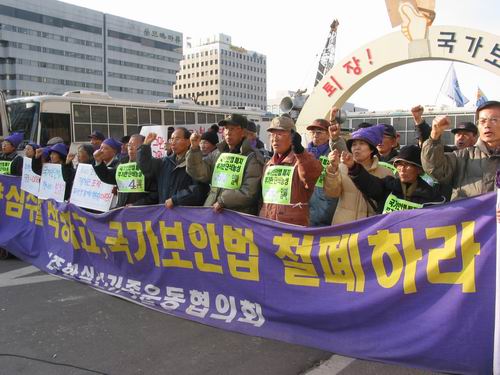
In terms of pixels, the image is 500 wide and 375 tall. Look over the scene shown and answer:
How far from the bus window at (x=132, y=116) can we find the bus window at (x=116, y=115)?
0.89 feet

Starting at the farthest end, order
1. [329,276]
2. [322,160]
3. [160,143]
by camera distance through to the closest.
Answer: [160,143]
[322,160]
[329,276]

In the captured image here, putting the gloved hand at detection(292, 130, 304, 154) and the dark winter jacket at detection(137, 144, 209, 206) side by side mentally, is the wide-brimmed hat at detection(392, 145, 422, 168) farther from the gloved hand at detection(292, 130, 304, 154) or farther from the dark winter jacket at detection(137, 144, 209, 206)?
the dark winter jacket at detection(137, 144, 209, 206)

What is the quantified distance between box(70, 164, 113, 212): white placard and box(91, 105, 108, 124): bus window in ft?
29.4

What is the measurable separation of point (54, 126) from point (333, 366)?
12.0 meters

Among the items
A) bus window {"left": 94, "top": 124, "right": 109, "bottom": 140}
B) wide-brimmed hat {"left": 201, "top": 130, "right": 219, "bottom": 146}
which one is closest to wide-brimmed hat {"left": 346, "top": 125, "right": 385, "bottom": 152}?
wide-brimmed hat {"left": 201, "top": 130, "right": 219, "bottom": 146}

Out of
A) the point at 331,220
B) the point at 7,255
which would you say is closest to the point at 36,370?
the point at 331,220

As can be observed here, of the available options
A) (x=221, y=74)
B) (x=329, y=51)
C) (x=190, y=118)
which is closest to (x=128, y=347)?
(x=190, y=118)

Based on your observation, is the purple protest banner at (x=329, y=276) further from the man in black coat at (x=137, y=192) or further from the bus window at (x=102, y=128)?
the bus window at (x=102, y=128)

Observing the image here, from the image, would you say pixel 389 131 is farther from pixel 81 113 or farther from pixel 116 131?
pixel 116 131

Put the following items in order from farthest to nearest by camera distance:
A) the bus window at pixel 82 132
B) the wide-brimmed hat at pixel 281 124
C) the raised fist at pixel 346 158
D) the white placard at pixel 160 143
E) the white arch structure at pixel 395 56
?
the bus window at pixel 82 132
the white placard at pixel 160 143
the white arch structure at pixel 395 56
the wide-brimmed hat at pixel 281 124
the raised fist at pixel 346 158

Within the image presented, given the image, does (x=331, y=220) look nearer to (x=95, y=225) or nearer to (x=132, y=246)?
(x=132, y=246)

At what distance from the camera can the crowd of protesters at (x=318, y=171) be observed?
3516mm

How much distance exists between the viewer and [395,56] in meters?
9.05

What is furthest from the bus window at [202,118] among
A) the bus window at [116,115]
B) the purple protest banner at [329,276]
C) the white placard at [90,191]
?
the purple protest banner at [329,276]
